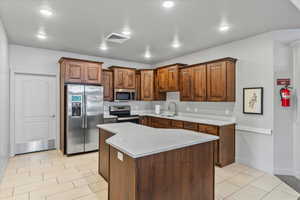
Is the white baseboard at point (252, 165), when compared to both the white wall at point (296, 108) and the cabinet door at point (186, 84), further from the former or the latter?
the cabinet door at point (186, 84)

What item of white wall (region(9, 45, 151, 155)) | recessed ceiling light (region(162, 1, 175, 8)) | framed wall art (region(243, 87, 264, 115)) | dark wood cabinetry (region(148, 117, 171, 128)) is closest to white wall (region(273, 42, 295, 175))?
framed wall art (region(243, 87, 264, 115))

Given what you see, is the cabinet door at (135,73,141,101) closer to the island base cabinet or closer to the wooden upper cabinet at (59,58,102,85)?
the wooden upper cabinet at (59,58,102,85)

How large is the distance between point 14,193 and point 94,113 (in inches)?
93.8

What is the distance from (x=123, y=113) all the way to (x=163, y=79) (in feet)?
5.89

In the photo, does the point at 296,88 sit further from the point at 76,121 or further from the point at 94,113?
the point at 76,121

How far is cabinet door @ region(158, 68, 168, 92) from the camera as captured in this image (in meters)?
5.45

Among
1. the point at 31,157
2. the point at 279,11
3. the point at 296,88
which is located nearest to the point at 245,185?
the point at 296,88

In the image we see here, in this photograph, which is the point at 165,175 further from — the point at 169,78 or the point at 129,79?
the point at 129,79

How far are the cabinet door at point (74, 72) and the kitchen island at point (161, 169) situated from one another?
3035 millimetres

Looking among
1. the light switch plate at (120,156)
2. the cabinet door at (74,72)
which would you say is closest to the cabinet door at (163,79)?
the cabinet door at (74,72)

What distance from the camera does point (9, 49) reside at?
423cm

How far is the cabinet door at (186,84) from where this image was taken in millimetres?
4668

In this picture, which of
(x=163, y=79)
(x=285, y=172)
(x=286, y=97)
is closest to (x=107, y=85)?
(x=163, y=79)

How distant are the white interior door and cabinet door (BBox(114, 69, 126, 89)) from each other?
179cm
